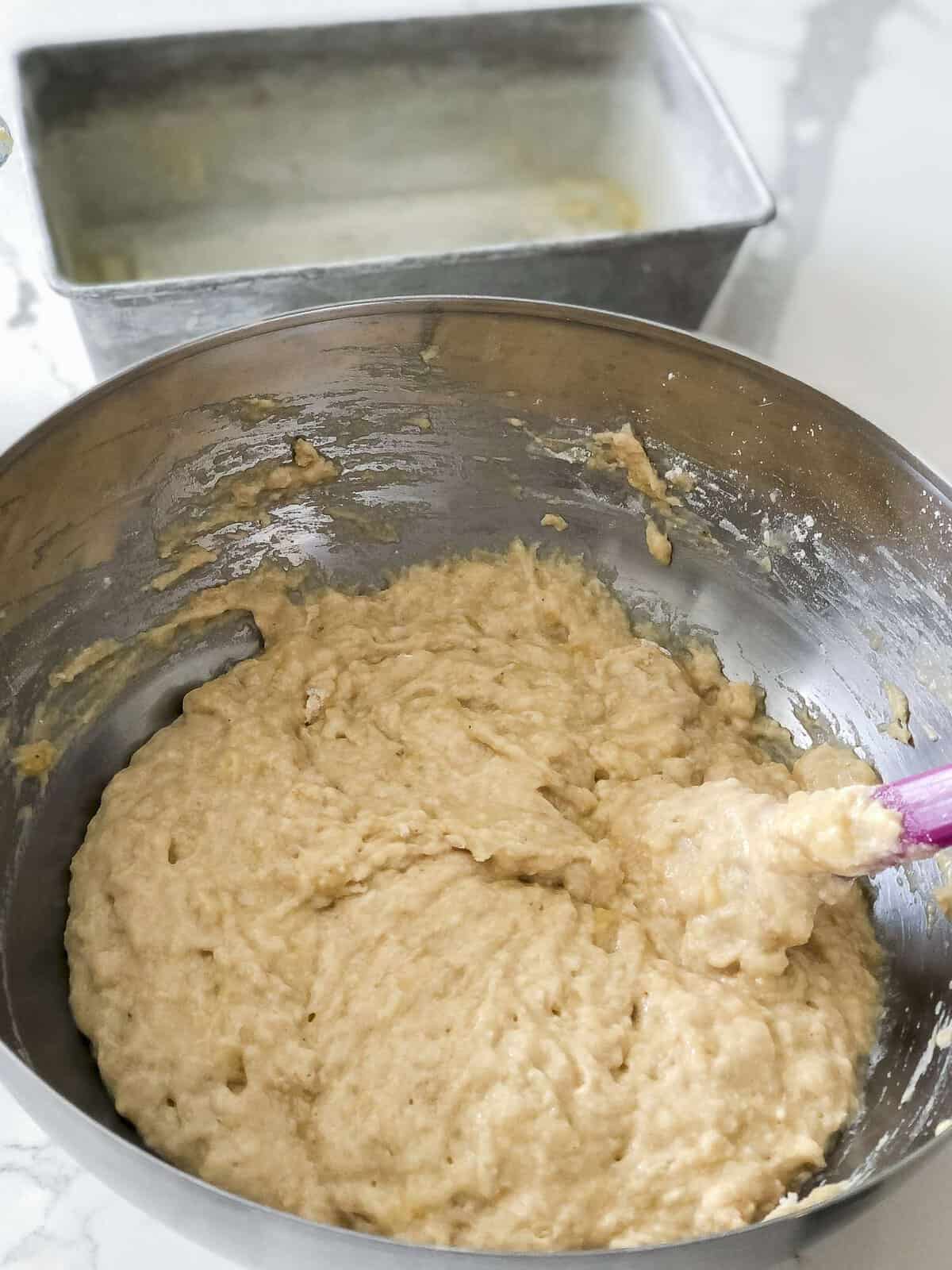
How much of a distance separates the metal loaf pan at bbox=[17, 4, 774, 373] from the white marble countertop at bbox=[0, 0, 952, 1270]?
114 mm

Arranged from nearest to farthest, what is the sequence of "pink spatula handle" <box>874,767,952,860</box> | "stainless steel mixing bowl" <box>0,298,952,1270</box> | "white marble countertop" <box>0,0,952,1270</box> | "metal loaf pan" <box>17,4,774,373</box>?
"pink spatula handle" <box>874,767,952,860</box>, "stainless steel mixing bowl" <box>0,298,952,1270</box>, "metal loaf pan" <box>17,4,774,373</box>, "white marble countertop" <box>0,0,952,1270</box>

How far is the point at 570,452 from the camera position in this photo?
187 cm

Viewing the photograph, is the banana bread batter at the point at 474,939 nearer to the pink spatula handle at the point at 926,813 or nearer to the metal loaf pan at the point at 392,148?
the pink spatula handle at the point at 926,813

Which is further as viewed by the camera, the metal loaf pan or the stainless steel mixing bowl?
the metal loaf pan

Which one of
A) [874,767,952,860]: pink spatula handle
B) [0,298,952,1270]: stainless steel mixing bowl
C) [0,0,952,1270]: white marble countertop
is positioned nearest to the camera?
[874,767,952,860]: pink spatula handle

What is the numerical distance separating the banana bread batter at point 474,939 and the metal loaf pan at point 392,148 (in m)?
0.67

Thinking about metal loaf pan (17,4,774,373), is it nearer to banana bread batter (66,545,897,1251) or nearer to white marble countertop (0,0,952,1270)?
white marble countertop (0,0,952,1270)

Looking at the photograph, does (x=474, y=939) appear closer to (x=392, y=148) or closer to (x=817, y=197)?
(x=392, y=148)

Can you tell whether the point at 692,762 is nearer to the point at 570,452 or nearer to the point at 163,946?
the point at 570,452

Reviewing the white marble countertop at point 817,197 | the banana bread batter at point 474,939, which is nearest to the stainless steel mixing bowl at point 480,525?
the banana bread batter at point 474,939

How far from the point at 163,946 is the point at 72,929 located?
5.1 inches

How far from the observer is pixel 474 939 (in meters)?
1.53

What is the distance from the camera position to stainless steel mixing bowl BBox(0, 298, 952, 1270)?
1524mm

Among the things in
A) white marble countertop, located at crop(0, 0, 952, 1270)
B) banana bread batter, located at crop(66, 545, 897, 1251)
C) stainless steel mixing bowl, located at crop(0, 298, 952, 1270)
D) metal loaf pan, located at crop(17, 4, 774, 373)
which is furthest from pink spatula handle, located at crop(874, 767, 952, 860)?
metal loaf pan, located at crop(17, 4, 774, 373)
